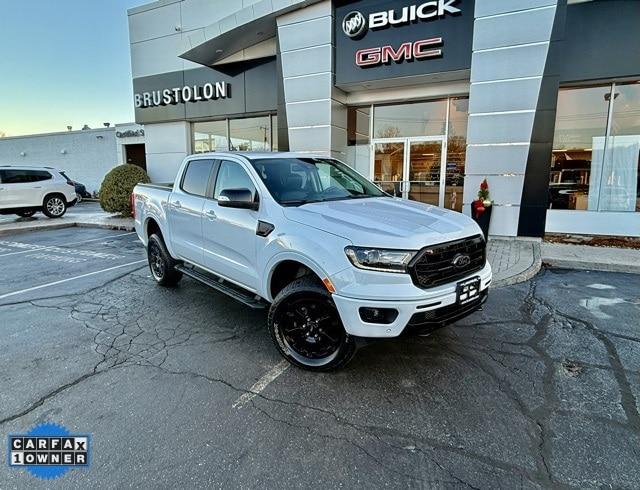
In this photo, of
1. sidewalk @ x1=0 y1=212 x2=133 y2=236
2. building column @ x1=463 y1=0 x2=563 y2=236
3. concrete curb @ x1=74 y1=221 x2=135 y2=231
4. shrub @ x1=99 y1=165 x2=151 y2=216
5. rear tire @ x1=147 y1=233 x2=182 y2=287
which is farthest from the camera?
shrub @ x1=99 y1=165 x2=151 y2=216

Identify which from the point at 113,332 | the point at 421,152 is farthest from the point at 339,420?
the point at 421,152

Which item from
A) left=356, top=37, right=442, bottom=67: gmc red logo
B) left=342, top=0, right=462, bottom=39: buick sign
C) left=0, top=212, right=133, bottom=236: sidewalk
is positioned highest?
left=342, top=0, right=462, bottom=39: buick sign

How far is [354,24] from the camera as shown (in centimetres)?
1052

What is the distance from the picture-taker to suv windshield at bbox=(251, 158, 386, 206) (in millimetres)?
3996

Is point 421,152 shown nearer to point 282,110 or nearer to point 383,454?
point 282,110

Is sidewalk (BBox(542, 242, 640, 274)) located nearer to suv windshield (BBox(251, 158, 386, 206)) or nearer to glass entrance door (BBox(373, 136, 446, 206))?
glass entrance door (BBox(373, 136, 446, 206))

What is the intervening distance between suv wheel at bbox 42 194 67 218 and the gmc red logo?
1229 centimetres

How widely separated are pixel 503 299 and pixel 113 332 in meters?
5.05

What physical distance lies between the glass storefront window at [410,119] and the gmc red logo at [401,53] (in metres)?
2.00

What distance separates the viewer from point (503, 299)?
5.45 m

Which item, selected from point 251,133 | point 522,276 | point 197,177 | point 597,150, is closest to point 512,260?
point 522,276

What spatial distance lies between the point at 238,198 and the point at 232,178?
2.72 ft

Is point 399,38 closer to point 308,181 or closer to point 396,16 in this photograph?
point 396,16

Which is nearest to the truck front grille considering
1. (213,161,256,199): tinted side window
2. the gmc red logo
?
(213,161,256,199): tinted side window
